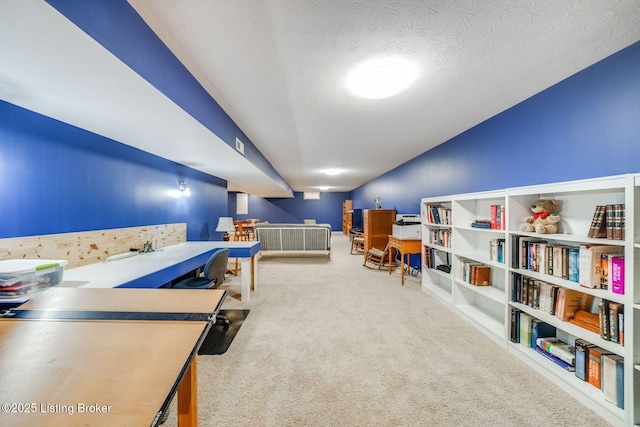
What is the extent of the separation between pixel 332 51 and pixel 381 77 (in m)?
0.43

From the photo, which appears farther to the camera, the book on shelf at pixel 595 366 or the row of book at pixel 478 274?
the row of book at pixel 478 274

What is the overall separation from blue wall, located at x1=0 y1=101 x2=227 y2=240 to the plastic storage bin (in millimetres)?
533

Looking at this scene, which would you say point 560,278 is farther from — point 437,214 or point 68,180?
point 68,180

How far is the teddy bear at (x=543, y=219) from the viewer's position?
190 cm

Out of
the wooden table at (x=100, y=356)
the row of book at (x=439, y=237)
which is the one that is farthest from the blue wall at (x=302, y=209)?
the wooden table at (x=100, y=356)

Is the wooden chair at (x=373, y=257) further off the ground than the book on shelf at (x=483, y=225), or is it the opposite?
the book on shelf at (x=483, y=225)

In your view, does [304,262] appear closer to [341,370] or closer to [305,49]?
[341,370]

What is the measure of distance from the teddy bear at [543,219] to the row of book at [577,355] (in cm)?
75

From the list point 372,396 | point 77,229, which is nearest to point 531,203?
point 372,396

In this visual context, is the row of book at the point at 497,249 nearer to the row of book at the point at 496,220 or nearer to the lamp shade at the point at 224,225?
the row of book at the point at 496,220

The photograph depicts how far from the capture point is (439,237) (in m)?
3.39

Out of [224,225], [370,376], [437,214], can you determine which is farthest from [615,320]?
[224,225]

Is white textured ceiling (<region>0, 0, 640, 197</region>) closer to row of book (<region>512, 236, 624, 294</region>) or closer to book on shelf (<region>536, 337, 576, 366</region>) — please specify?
row of book (<region>512, 236, 624, 294</region>)

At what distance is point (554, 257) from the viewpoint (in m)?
1.83
